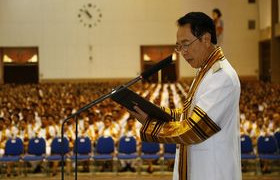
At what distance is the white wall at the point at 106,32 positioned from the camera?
33281mm

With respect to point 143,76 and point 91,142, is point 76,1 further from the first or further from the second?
point 143,76

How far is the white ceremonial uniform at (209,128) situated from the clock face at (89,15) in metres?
30.9

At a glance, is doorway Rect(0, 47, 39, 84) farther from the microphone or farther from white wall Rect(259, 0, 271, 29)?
the microphone

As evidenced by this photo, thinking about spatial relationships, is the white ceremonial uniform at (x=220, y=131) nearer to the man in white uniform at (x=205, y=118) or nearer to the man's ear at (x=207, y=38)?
the man in white uniform at (x=205, y=118)

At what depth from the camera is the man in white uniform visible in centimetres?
278

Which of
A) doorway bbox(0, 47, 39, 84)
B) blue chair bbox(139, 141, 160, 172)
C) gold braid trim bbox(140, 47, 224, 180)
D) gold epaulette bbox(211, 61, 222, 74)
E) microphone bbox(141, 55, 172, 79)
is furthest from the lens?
doorway bbox(0, 47, 39, 84)

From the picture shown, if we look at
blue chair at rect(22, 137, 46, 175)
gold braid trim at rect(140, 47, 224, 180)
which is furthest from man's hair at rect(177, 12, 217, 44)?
blue chair at rect(22, 137, 46, 175)

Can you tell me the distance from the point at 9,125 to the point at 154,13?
2322 centimetres

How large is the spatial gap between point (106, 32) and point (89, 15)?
1586mm

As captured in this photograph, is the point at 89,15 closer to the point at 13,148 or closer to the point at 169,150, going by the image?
the point at 13,148

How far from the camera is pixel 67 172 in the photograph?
366 inches

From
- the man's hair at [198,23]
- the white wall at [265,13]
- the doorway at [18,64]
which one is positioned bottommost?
the man's hair at [198,23]

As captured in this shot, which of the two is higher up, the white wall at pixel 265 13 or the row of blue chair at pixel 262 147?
the white wall at pixel 265 13

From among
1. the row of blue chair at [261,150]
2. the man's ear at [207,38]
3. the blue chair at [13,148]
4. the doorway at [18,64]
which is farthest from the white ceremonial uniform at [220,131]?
the doorway at [18,64]
